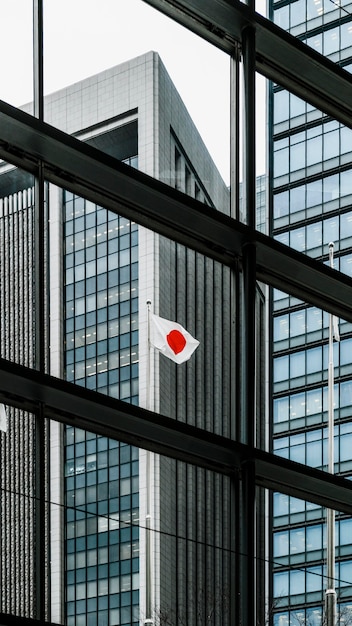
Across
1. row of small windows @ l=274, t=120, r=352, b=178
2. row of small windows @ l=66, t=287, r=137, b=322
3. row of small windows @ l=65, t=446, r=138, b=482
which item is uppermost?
row of small windows @ l=274, t=120, r=352, b=178

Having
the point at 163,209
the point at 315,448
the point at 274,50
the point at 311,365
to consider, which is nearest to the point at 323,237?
the point at 311,365

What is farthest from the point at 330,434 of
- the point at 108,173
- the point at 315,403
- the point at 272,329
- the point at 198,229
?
the point at 108,173

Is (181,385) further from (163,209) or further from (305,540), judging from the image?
(305,540)

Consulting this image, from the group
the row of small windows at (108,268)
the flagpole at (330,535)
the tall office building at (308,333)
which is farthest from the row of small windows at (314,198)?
the row of small windows at (108,268)

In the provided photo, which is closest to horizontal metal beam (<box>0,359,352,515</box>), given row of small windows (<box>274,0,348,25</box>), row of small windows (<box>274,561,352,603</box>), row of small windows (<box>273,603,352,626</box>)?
row of small windows (<box>274,561,352,603</box>)

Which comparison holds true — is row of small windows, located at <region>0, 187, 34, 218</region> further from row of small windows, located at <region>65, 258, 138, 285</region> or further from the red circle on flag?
the red circle on flag

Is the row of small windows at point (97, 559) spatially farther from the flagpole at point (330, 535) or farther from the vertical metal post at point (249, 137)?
the vertical metal post at point (249, 137)

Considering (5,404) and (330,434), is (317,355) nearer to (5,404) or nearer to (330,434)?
(330,434)
